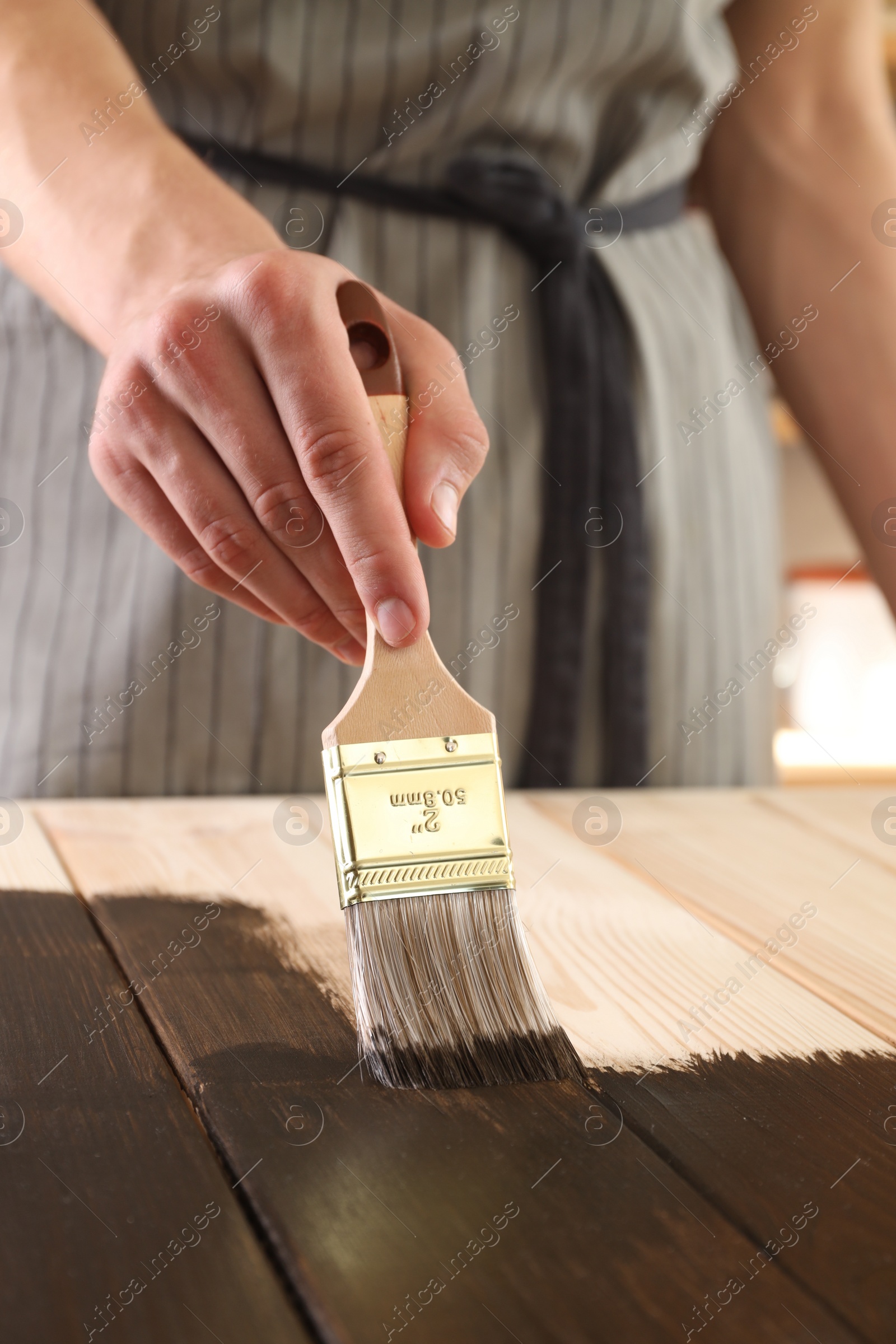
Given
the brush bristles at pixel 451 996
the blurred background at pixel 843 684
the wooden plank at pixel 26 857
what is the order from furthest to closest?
the blurred background at pixel 843 684 < the wooden plank at pixel 26 857 < the brush bristles at pixel 451 996

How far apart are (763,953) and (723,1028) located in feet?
0.34

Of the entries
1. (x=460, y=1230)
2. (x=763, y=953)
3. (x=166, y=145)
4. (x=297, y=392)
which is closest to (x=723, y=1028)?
(x=763, y=953)

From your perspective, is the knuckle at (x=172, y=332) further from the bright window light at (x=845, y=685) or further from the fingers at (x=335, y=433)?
the bright window light at (x=845, y=685)

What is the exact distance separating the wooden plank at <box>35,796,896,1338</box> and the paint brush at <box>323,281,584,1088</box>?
0.10 feet

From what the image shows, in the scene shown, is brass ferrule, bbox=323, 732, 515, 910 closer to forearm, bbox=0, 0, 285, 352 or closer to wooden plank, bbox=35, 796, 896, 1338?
wooden plank, bbox=35, 796, 896, 1338

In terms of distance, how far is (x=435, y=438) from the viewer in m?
0.55

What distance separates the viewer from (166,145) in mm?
646

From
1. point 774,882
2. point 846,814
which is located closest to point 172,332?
point 774,882

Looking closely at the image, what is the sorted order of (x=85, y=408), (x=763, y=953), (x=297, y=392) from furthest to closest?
(x=85, y=408) → (x=763, y=953) → (x=297, y=392)

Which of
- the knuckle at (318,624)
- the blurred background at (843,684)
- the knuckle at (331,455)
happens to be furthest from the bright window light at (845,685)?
the knuckle at (331,455)

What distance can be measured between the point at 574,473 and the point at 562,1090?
0.63 m

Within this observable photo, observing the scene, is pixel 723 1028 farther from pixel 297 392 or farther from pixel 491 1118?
pixel 297 392

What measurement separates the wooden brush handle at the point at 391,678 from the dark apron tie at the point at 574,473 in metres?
0.44

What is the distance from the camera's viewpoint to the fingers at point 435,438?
549mm
